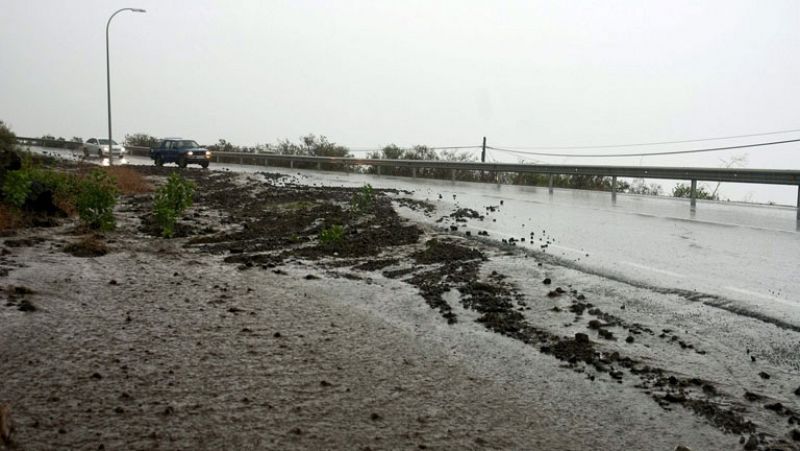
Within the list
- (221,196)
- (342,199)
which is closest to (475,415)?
(342,199)

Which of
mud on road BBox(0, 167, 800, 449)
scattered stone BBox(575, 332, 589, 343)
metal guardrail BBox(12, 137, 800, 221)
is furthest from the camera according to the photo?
metal guardrail BBox(12, 137, 800, 221)

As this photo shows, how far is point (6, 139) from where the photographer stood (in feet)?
67.4

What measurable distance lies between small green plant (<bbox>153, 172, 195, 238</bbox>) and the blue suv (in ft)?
97.6

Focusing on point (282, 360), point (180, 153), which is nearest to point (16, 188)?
point (282, 360)

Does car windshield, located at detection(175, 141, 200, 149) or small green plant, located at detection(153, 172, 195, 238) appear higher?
car windshield, located at detection(175, 141, 200, 149)

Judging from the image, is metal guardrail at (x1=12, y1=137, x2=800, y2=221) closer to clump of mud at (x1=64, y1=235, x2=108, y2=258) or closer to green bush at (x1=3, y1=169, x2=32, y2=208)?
clump of mud at (x1=64, y1=235, x2=108, y2=258)

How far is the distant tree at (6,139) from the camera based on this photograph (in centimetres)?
1292

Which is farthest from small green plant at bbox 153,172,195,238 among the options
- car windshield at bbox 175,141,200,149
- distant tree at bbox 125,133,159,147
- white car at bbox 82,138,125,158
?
distant tree at bbox 125,133,159,147

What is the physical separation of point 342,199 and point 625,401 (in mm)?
13770

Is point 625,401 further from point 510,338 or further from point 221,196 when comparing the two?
point 221,196

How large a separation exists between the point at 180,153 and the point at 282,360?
3934 cm

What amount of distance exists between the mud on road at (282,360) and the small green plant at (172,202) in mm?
2015

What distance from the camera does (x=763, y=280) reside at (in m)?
8.02

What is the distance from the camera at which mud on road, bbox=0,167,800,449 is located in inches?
142
